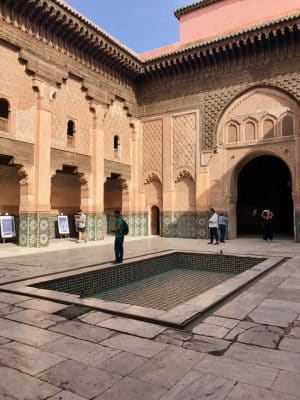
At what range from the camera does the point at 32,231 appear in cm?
955

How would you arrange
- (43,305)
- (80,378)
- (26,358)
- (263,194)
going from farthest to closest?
(263,194), (43,305), (26,358), (80,378)

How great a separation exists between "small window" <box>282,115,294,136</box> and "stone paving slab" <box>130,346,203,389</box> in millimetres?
10060

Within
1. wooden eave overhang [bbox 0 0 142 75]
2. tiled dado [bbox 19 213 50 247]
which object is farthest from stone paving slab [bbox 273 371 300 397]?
wooden eave overhang [bbox 0 0 142 75]

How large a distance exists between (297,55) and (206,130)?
352 cm

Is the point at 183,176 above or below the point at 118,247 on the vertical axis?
above

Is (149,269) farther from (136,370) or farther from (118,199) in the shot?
(118,199)

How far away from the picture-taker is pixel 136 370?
219cm

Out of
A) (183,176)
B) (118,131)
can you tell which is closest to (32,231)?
(118,131)

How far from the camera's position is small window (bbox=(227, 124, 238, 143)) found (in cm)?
1214

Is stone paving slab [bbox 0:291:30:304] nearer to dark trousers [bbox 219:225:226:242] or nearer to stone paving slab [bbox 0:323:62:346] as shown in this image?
stone paving slab [bbox 0:323:62:346]

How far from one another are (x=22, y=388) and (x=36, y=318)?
1.30 m

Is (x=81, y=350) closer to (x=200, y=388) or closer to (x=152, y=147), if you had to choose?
(x=200, y=388)

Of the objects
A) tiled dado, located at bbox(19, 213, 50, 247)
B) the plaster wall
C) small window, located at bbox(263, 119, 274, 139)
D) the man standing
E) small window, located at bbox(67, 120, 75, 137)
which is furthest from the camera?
the plaster wall

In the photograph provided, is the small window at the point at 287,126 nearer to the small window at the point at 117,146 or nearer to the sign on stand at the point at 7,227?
the small window at the point at 117,146
